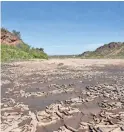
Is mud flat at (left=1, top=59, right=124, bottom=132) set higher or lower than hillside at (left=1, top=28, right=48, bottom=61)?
lower

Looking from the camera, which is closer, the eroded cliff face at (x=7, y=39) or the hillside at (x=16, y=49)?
the hillside at (x=16, y=49)

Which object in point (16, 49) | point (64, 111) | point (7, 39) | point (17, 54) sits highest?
point (7, 39)

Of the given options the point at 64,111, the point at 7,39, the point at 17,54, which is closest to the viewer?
the point at 64,111

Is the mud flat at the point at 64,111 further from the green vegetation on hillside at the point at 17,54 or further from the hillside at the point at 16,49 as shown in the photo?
the hillside at the point at 16,49

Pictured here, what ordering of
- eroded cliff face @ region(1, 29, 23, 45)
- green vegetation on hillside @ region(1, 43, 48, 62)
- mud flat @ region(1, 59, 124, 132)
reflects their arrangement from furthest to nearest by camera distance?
1. eroded cliff face @ region(1, 29, 23, 45)
2. green vegetation on hillside @ region(1, 43, 48, 62)
3. mud flat @ region(1, 59, 124, 132)

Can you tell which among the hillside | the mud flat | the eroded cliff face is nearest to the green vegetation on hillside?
the hillside

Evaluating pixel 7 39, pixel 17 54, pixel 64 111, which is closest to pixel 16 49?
pixel 7 39

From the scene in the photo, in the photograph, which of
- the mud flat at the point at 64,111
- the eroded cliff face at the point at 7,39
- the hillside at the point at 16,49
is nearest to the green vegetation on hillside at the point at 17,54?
the hillside at the point at 16,49

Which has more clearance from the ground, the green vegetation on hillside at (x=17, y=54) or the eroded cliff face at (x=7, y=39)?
the eroded cliff face at (x=7, y=39)

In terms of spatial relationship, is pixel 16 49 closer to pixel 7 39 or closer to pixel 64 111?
pixel 7 39

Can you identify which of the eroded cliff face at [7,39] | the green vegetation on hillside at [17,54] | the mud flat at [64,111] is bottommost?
the mud flat at [64,111]

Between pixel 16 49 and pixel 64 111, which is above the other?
pixel 16 49

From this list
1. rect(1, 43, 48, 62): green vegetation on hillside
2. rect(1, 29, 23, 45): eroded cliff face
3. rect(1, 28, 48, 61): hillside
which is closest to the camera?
rect(1, 43, 48, 62): green vegetation on hillside

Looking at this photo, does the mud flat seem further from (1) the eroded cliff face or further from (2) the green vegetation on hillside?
(1) the eroded cliff face
